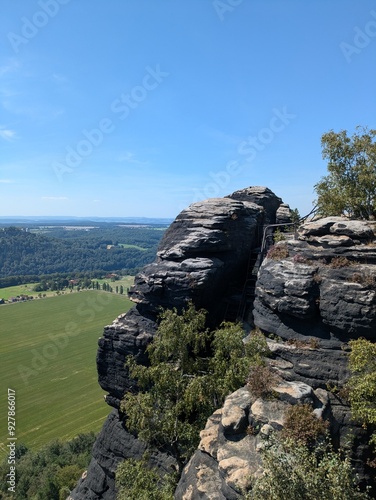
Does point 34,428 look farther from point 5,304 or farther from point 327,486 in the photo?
point 5,304

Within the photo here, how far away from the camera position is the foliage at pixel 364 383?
40.0 feet

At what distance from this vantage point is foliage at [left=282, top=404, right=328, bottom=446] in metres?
11.4

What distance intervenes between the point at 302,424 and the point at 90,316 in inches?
5694

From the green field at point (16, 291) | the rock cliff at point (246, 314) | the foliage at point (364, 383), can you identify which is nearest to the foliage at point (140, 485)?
the rock cliff at point (246, 314)

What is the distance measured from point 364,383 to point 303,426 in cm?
275

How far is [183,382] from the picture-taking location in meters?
16.5

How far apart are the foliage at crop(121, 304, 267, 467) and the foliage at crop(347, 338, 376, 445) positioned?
154 inches

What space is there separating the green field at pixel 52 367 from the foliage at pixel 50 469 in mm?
7527

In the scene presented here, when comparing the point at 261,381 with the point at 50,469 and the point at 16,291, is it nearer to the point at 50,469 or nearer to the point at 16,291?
the point at 50,469

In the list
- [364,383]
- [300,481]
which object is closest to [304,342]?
[364,383]

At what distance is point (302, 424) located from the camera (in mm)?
11633

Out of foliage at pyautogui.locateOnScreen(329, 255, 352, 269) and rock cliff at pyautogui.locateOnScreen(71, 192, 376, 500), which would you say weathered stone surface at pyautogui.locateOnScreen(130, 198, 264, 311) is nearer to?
rock cliff at pyautogui.locateOnScreen(71, 192, 376, 500)

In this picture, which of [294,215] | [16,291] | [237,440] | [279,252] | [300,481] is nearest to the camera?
[300,481]

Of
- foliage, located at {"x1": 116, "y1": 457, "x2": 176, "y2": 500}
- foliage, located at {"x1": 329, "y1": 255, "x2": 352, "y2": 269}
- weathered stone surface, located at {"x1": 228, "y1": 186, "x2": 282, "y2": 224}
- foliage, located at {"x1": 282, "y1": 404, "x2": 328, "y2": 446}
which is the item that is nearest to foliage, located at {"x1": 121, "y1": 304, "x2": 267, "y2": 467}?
foliage, located at {"x1": 116, "y1": 457, "x2": 176, "y2": 500}
